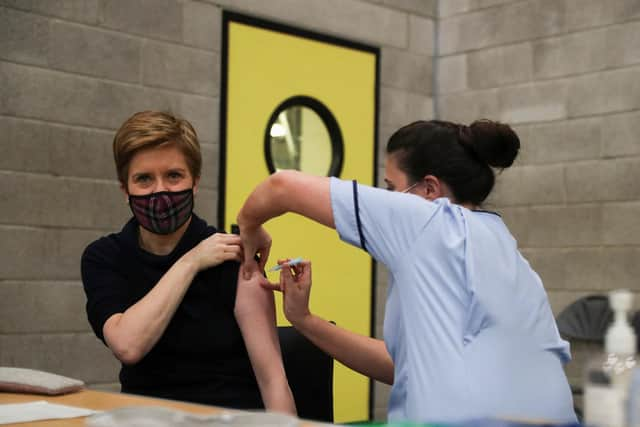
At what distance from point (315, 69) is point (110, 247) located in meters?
2.45

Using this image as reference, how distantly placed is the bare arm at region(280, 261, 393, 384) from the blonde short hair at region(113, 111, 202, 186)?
41 centimetres

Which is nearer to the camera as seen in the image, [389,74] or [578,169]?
[578,169]

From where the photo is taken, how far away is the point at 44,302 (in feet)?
11.1

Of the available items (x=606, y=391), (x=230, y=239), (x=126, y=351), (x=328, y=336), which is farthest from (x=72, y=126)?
(x=606, y=391)

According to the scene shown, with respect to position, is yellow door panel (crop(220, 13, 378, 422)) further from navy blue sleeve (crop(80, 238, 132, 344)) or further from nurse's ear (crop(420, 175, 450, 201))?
nurse's ear (crop(420, 175, 450, 201))

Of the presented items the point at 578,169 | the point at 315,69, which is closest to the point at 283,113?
the point at 315,69

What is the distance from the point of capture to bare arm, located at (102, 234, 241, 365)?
1.88 metres

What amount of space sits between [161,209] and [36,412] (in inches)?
27.3

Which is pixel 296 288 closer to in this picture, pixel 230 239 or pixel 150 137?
pixel 230 239

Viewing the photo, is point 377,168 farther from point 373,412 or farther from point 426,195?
point 426,195

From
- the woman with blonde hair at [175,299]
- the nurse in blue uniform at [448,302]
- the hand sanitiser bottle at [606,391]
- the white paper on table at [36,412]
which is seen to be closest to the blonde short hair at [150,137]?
the woman with blonde hair at [175,299]

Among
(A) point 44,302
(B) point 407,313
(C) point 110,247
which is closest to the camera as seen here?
(B) point 407,313

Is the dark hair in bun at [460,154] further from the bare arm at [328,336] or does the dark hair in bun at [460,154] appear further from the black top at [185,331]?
the black top at [185,331]

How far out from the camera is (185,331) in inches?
78.2
